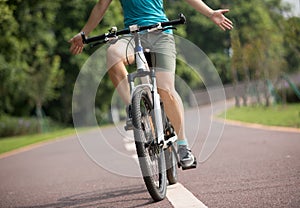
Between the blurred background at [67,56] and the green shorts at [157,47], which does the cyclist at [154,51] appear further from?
the blurred background at [67,56]

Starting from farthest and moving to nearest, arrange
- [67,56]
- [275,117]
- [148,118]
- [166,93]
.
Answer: [67,56] < [275,117] < [166,93] < [148,118]

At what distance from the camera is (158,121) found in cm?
500

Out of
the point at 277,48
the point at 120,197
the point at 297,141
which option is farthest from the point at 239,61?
the point at 120,197

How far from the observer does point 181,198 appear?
484 cm

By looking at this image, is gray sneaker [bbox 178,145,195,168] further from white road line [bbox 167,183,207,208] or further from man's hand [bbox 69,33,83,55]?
man's hand [bbox 69,33,83,55]

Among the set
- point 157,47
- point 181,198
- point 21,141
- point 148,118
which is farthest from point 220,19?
point 21,141

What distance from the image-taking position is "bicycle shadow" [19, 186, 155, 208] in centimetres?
494

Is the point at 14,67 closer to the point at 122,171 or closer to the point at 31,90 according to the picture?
the point at 31,90

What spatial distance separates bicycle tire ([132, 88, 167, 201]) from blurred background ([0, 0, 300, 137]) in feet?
31.4

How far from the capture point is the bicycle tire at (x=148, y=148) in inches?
178

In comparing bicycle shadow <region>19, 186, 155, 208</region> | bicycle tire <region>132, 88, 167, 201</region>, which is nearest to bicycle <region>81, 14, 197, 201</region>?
bicycle tire <region>132, 88, 167, 201</region>

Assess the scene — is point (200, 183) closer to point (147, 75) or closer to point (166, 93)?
point (166, 93)

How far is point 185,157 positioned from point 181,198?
25.5 inches

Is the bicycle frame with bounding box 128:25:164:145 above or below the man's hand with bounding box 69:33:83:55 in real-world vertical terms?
below
